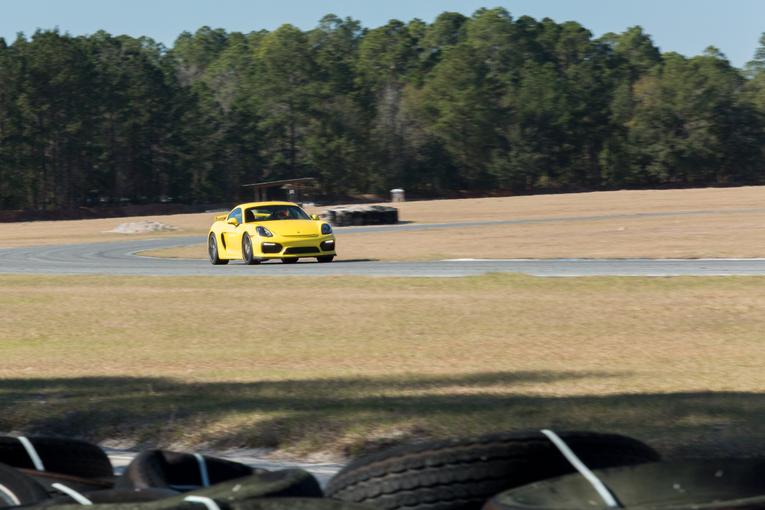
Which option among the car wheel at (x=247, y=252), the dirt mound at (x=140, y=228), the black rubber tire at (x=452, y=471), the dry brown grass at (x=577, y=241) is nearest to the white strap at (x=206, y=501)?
the black rubber tire at (x=452, y=471)

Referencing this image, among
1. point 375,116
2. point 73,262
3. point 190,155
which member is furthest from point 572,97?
point 73,262

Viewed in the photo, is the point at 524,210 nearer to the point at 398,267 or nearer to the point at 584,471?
the point at 398,267

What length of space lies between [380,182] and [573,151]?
20.7 metres

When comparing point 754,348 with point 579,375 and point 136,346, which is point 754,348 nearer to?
point 579,375

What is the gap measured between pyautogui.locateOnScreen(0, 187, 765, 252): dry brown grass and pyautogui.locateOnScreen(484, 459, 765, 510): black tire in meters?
44.7

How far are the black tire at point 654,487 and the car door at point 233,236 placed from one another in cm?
2553

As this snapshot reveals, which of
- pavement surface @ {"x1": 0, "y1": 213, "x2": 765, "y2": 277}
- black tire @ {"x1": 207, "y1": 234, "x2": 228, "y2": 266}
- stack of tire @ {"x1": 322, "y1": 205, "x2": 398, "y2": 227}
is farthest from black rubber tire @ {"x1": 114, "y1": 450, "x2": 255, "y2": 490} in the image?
stack of tire @ {"x1": 322, "y1": 205, "x2": 398, "y2": 227}

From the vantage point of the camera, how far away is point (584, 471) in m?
4.43

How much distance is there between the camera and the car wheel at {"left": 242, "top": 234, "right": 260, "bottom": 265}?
29.2 metres

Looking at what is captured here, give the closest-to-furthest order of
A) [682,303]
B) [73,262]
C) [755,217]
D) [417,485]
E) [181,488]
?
[417,485] → [181,488] → [682,303] → [73,262] → [755,217]

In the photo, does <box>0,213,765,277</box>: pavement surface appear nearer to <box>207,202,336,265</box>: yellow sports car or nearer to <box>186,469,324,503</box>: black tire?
<box>207,202,336,265</box>: yellow sports car

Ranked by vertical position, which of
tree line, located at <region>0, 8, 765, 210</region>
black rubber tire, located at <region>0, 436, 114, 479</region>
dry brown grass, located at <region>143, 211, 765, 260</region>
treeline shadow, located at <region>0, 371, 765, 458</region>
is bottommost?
dry brown grass, located at <region>143, 211, 765, 260</region>

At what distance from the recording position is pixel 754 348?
45.5 ft

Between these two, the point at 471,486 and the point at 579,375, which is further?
the point at 579,375
